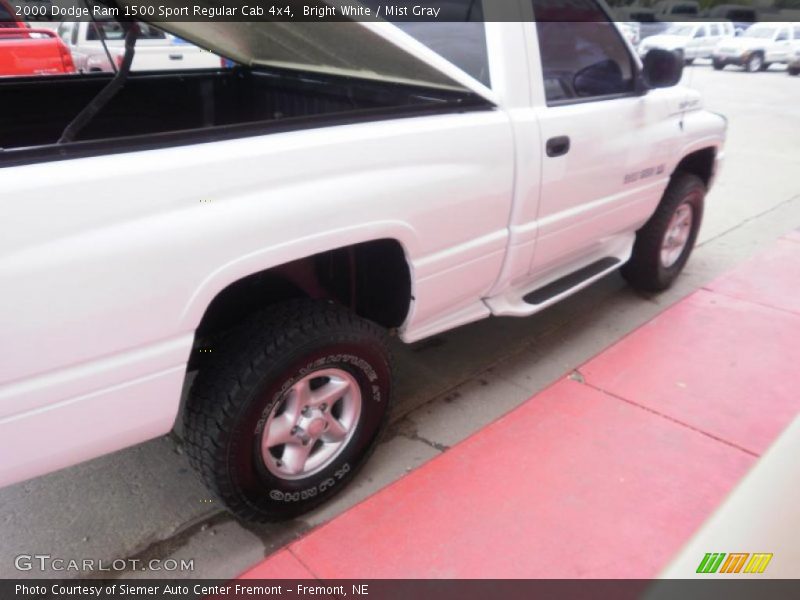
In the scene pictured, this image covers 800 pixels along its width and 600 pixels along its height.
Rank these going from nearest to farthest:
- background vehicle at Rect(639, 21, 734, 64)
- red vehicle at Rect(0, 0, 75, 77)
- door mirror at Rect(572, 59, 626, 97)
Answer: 1. door mirror at Rect(572, 59, 626, 97)
2. red vehicle at Rect(0, 0, 75, 77)
3. background vehicle at Rect(639, 21, 734, 64)

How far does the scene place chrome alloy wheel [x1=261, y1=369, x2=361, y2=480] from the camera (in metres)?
2.15

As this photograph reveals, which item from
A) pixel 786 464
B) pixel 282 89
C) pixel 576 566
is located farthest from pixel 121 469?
pixel 786 464

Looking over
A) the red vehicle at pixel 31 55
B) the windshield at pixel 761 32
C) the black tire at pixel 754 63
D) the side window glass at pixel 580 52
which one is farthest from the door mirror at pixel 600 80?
the windshield at pixel 761 32

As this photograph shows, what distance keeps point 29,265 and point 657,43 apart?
26390 mm

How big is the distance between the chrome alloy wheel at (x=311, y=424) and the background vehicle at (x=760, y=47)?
25090mm

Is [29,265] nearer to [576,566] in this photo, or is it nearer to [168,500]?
[168,500]

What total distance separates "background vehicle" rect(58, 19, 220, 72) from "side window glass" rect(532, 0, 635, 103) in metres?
4.79

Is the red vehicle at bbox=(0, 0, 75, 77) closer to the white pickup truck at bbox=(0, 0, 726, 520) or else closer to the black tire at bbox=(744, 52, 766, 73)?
the white pickup truck at bbox=(0, 0, 726, 520)

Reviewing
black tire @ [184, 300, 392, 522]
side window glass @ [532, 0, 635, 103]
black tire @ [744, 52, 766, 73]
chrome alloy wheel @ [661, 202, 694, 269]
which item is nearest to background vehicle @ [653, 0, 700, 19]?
side window glass @ [532, 0, 635, 103]

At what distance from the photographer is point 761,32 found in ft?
75.2

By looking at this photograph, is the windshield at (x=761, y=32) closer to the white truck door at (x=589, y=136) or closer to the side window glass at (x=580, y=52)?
the white truck door at (x=589, y=136)

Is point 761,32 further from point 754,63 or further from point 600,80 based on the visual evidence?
point 600,80

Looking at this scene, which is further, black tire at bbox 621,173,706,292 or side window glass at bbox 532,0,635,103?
black tire at bbox 621,173,706,292

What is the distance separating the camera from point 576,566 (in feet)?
7.08
